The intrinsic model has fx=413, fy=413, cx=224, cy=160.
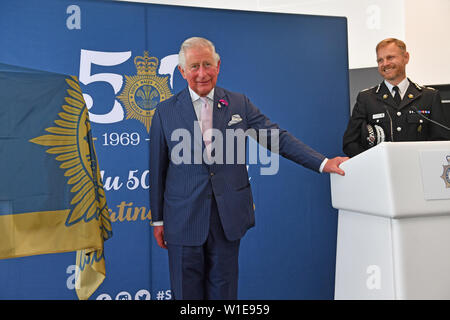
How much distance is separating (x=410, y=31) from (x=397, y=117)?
188 cm

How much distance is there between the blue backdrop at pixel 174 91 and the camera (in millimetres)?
2312

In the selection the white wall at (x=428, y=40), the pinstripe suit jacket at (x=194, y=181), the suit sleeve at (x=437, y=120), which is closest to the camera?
the pinstripe suit jacket at (x=194, y=181)

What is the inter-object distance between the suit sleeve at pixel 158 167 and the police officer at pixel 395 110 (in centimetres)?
114

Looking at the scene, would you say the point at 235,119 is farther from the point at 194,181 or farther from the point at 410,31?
the point at 410,31

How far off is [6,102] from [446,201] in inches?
63.4

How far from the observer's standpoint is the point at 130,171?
242 cm

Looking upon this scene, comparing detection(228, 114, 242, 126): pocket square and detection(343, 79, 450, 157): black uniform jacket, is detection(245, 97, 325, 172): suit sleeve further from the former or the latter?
detection(343, 79, 450, 157): black uniform jacket

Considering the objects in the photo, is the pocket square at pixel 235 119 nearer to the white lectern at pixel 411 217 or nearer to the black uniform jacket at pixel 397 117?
the white lectern at pixel 411 217

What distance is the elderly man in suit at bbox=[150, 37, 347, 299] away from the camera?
1.76 metres

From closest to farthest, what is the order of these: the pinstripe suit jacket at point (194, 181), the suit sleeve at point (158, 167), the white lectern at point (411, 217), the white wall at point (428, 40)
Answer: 1. the white lectern at point (411, 217)
2. the pinstripe suit jacket at point (194, 181)
3. the suit sleeve at point (158, 167)
4. the white wall at point (428, 40)

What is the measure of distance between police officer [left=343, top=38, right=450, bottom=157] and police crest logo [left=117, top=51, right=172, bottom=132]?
3.79ft

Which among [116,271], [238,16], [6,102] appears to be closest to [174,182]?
[6,102]

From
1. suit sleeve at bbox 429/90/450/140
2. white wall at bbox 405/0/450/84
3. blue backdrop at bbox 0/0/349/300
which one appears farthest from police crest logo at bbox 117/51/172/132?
white wall at bbox 405/0/450/84

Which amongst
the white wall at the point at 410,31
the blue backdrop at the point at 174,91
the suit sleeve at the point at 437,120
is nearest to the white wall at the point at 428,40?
the white wall at the point at 410,31
